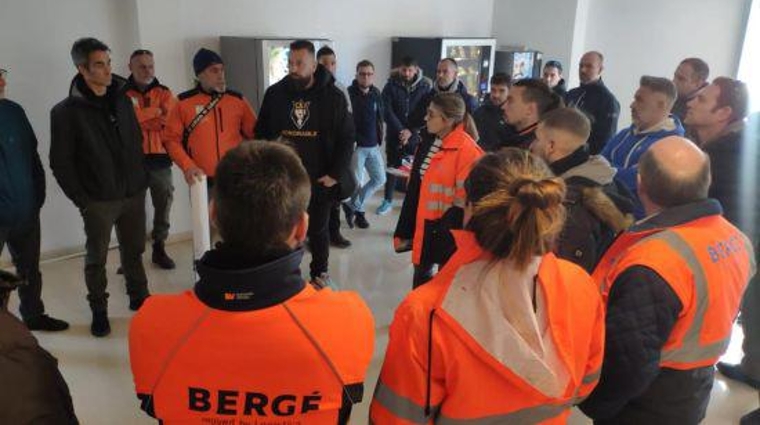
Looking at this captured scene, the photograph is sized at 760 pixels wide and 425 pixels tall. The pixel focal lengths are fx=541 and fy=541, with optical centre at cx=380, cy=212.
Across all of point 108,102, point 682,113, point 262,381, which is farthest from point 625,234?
point 682,113

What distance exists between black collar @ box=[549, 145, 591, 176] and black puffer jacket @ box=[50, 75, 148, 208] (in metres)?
2.24

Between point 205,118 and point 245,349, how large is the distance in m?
2.71

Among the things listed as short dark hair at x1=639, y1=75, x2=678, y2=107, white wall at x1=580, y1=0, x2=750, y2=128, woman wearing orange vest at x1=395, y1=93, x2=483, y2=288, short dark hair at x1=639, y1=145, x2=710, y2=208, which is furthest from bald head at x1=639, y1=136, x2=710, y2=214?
white wall at x1=580, y1=0, x2=750, y2=128

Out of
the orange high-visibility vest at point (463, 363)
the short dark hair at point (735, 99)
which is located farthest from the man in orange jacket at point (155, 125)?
the short dark hair at point (735, 99)

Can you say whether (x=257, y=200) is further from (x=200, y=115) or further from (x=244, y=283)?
(x=200, y=115)

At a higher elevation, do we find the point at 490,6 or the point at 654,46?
the point at 490,6

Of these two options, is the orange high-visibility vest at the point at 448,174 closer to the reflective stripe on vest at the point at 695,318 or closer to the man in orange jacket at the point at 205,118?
the reflective stripe on vest at the point at 695,318

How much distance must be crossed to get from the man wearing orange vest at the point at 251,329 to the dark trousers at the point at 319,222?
233cm

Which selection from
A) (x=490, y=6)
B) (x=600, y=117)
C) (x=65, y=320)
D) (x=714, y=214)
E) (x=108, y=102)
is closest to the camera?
(x=714, y=214)

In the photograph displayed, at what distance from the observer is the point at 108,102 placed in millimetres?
2869

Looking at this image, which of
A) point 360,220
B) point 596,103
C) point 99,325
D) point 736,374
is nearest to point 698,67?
point 596,103

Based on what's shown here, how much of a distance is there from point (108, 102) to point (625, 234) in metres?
2.59

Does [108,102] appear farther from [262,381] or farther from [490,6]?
[490,6]

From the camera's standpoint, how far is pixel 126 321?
3.30m
